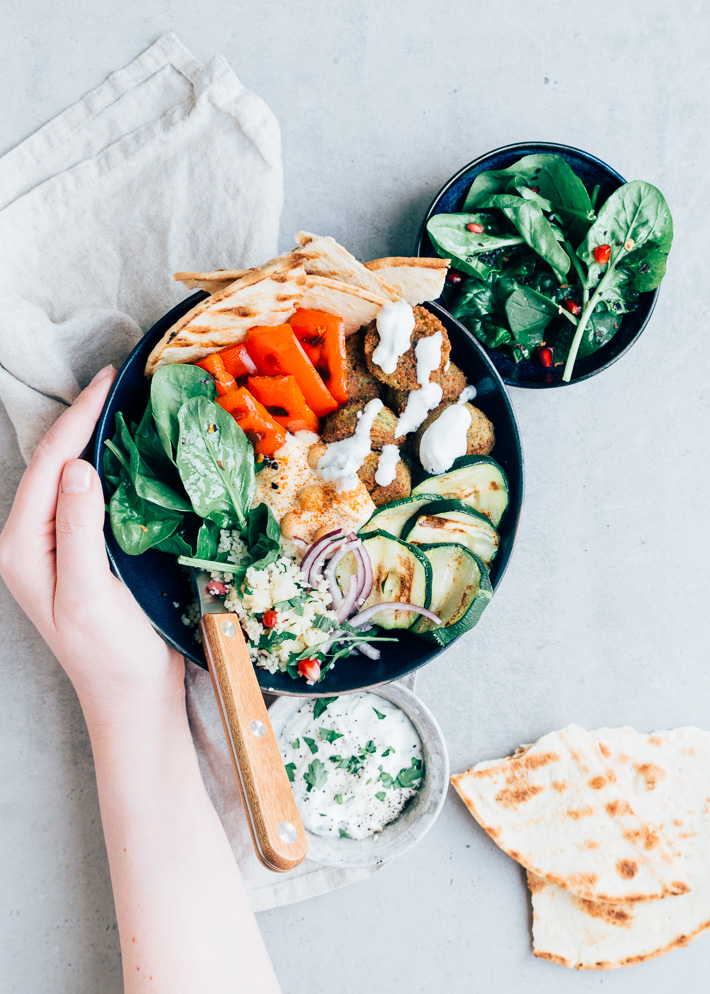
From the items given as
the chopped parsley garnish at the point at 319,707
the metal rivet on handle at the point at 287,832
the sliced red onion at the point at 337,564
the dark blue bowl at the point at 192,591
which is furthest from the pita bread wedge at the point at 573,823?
the metal rivet on handle at the point at 287,832

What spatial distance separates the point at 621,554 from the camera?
2.42m

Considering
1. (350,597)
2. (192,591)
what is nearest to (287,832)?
(350,597)

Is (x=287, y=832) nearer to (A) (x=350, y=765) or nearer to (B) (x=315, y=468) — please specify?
(A) (x=350, y=765)

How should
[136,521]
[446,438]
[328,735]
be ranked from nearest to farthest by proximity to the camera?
[136,521], [446,438], [328,735]

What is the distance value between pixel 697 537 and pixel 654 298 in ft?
2.99

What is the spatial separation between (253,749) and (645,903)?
1.66 metres

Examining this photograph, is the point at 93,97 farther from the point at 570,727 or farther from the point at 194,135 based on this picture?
the point at 570,727

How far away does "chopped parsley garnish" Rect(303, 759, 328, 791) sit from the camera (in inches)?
84.4

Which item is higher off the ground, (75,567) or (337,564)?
(75,567)

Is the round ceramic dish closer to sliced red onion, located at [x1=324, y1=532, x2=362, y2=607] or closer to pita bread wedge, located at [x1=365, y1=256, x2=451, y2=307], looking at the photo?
sliced red onion, located at [x1=324, y1=532, x2=362, y2=607]

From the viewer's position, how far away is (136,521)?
1746mm

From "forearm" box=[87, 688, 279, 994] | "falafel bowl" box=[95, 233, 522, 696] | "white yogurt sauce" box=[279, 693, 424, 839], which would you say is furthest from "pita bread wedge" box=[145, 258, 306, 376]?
"white yogurt sauce" box=[279, 693, 424, 839]

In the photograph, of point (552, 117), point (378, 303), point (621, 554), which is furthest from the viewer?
point (621, 554)

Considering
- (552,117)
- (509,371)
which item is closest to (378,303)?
(509,371)
